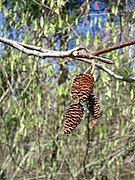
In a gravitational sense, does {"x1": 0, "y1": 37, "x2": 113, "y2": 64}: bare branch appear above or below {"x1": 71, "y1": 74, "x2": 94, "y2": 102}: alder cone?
above

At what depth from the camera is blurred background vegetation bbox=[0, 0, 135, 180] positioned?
2957 mm

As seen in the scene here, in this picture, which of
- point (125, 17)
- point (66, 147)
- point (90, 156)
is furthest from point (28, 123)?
point (125, 17)

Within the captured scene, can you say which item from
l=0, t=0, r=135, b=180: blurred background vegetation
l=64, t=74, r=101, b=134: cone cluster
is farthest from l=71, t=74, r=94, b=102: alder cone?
l=0, t=0, r=135, b=180: blurred background vegetation

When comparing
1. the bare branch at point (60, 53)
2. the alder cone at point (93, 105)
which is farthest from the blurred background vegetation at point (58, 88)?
the alder cone at point (93, 105)

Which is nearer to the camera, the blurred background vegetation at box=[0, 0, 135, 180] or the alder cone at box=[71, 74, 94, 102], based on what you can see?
the alder cone at box=[71, 74, 94, 102]

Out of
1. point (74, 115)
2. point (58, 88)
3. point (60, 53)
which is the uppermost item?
point (60, 53)

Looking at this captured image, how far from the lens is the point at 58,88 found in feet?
9.59

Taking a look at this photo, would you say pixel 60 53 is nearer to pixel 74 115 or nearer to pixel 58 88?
pixel 74 115

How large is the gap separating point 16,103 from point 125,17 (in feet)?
3.77

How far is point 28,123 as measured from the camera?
3.19 meters

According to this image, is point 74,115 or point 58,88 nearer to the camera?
point 74,115

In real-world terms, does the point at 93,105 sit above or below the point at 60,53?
below

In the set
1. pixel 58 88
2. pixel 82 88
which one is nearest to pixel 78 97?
pixel 82 88

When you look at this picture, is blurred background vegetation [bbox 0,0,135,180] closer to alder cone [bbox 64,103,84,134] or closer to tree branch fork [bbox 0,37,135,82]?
tree branch fork [bbox 0,37,135,82]
